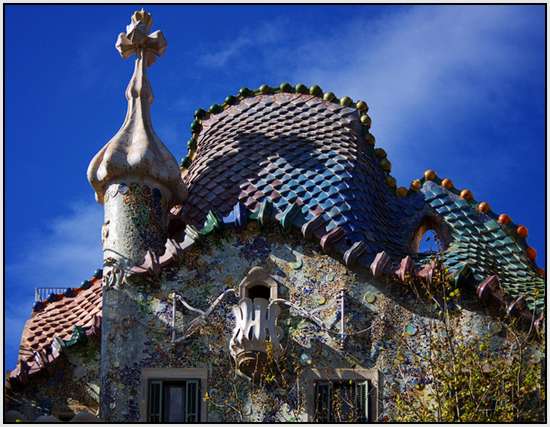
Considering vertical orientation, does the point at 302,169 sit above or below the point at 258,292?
above

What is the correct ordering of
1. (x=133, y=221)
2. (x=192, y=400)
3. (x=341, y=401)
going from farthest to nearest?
(x=133, y=221)
(x=192, y=400)
(x=341, y=401)

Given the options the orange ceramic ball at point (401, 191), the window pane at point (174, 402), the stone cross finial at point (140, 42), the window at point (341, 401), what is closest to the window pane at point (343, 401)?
the window at point (341, 401)

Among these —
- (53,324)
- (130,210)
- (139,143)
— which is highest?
(139,143)

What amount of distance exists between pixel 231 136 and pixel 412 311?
3669 millimetres

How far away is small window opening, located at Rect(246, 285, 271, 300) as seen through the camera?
67.5ft

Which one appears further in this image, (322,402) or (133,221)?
(133,221)

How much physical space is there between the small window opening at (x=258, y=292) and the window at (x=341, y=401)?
45.1 inches

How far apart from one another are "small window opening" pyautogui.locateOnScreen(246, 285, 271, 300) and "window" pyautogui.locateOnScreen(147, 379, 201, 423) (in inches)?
44.1

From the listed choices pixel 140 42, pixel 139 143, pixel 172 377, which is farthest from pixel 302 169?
pixel 172 377

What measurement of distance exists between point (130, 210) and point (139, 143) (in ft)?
2.55

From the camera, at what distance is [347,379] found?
2006 cm

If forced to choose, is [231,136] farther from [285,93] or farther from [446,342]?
[446,342]

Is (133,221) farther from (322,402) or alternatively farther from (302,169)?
(322,402)

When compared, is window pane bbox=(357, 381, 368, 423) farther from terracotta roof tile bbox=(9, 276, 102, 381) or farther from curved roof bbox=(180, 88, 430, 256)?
terracotta roof tile bbox=(9, 276, 102, 381)
